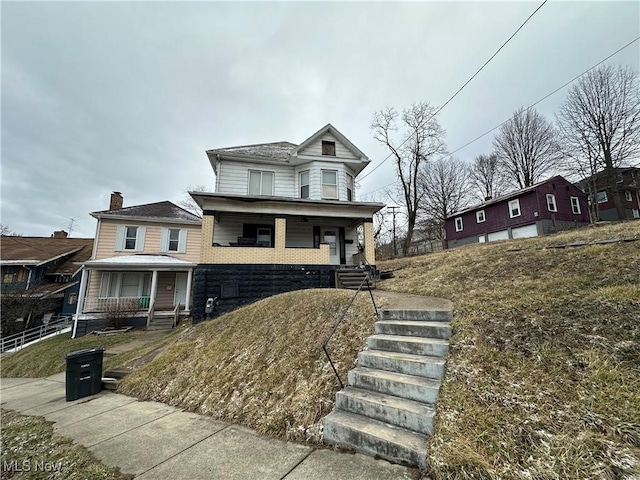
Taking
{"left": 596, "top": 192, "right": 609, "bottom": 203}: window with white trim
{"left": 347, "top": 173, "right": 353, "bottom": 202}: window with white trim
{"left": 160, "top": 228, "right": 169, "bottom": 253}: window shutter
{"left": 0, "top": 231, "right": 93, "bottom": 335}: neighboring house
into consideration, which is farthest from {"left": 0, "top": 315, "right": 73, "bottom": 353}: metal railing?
{"left": 596, "top": 192, "right": 609, "bottom": 203}: window with white trim

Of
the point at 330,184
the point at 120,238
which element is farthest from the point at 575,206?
the point at 120,238

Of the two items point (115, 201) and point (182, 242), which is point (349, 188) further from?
point (115, 201)

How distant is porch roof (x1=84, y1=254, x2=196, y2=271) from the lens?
13961 millimetres

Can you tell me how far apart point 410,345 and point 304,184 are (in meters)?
11.0

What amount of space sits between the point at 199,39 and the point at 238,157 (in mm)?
4712

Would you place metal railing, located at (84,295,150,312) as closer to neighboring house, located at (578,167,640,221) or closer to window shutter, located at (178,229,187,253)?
window shutter, located at (178,229,187,253)

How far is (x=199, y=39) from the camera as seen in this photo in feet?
31.7

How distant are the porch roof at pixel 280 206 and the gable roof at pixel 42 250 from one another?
20.5m

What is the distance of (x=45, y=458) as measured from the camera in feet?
10.1

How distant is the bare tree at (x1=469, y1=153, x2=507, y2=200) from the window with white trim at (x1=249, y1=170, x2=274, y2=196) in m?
27.3

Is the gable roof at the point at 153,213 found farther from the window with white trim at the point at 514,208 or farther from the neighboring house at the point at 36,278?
the window with white trim at the point at 514,208

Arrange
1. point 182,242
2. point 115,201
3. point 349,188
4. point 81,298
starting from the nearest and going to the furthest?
point 81,298
point 349,188
point 182,242
point 115,201

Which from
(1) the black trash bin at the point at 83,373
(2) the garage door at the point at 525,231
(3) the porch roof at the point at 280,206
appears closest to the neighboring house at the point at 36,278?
(3) the porch roof at the point at 280,206

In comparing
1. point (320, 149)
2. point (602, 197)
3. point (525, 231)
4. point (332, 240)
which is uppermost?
point (602, 197)
